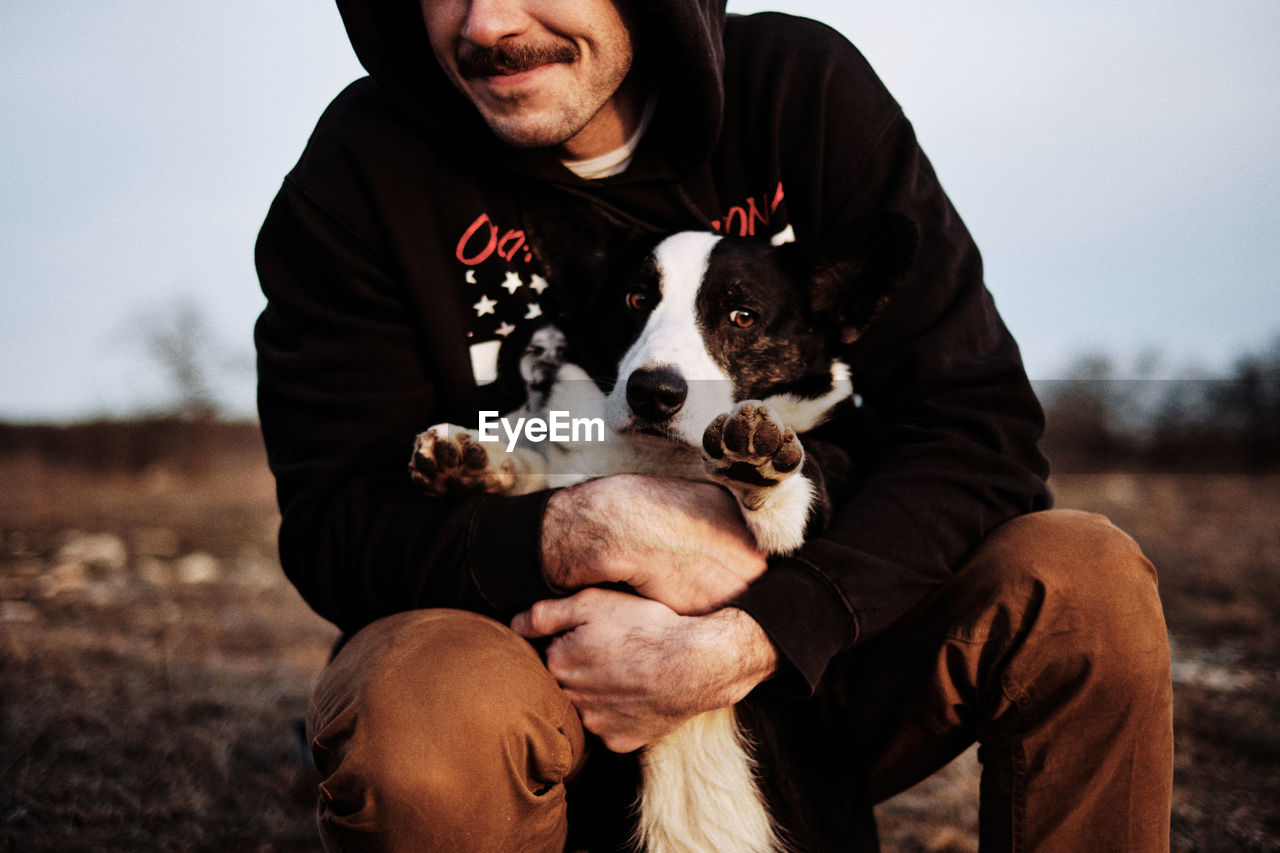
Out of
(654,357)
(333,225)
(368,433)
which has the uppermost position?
(333,225)

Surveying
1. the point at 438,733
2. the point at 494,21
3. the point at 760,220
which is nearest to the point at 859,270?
the point at 760,220

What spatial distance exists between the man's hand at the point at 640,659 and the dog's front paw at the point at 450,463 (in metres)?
0.28

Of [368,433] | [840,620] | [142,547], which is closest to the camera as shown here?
[840,620]

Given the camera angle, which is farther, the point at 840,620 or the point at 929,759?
the point at 929,759

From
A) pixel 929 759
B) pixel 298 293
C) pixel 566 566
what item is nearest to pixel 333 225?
pixel 298 293

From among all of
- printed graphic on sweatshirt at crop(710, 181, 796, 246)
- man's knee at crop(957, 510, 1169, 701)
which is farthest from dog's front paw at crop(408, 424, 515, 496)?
man's knee at crop(957, 510, 1169, 701)

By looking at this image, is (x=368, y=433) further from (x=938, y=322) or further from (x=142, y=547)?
(x=142, y=547)

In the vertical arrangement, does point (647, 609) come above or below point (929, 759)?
above

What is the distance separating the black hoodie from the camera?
5.63 ft

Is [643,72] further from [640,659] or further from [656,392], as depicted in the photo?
[640,659]

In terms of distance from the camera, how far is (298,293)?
6.48ft

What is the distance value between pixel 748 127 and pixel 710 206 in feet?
0.60

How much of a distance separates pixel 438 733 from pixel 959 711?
2.91ft
